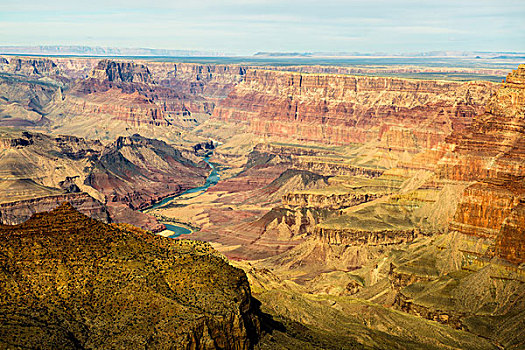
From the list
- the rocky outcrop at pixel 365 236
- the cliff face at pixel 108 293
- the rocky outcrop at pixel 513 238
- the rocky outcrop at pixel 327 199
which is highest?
the cliff face at pixel 108 293

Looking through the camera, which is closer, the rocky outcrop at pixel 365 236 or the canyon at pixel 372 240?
the canyon at pixel 372 240

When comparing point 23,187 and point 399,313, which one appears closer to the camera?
point 399,313

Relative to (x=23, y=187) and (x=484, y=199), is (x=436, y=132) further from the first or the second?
(x=23, y=187)

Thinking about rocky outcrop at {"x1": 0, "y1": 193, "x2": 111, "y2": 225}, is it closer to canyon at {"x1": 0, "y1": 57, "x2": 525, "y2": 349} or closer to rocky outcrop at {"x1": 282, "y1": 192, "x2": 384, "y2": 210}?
canyon at {"x1": 0, "y1": 57, "x2": 525, "y2": 349}

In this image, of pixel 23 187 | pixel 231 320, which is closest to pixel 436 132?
pixel 23 187

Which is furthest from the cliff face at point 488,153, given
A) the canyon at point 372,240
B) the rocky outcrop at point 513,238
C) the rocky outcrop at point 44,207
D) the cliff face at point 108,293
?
the rocky outcrop at point 44,207

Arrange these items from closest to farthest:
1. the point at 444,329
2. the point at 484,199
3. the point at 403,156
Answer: the point at 444,329 < the point at 484,199 < the point at 403,156

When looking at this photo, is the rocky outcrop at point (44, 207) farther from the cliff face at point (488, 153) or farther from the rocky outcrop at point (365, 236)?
the cliff face at point (488, 153)

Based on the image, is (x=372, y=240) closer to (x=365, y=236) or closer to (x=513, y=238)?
(x=365, y=236)
